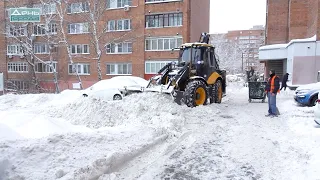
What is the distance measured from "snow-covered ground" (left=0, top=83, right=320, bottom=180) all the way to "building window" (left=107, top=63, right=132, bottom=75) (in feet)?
88.4

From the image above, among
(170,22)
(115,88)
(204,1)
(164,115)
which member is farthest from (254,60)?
(164,115)

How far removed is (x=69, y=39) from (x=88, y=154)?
36632 mm

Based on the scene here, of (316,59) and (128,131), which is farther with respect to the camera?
(316,59)

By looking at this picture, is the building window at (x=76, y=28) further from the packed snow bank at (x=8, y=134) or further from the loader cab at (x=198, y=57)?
the packed snow bank at (x=8, y=134)

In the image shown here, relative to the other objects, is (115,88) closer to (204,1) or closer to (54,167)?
(54,167)

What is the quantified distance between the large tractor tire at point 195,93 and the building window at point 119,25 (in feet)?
82.0

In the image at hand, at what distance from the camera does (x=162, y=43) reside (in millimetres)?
33812

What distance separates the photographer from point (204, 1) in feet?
130

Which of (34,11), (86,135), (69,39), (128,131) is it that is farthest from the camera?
(69,39)

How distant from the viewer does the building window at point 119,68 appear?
118ft

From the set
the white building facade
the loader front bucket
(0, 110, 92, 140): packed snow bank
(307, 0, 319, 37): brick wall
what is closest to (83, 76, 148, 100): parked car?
the loader front bucket

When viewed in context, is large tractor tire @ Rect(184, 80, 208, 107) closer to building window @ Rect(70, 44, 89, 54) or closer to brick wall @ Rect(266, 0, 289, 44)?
brick wall @ Rect(266, 0, 289, 44)

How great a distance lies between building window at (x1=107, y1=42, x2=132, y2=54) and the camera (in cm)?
3559

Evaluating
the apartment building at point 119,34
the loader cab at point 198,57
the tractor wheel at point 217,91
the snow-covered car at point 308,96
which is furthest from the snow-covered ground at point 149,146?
the apartment building at point 119,34
